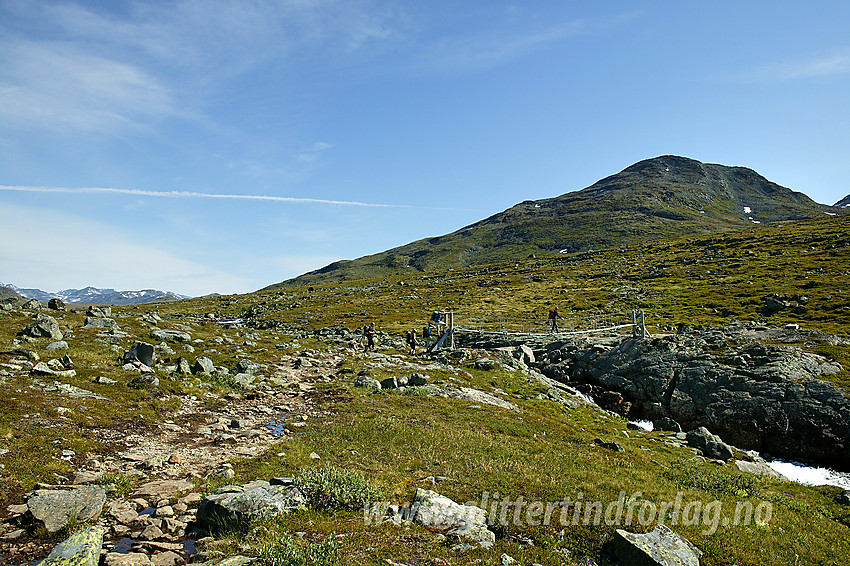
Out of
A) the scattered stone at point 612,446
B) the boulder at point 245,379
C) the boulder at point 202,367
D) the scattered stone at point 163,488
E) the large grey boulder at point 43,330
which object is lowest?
the scattered stone at point 612,446

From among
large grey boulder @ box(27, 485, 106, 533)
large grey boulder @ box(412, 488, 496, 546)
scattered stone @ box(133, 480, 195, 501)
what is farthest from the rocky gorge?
large grey boulder @ box(27, 485, 106, 533)

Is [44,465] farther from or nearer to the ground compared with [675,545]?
farther from the ground

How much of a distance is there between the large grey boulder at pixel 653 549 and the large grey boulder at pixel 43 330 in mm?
30197

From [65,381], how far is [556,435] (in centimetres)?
2095

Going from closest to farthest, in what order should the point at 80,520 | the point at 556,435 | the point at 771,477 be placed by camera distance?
the point at 80,520, the point at 771,477, the point at 556,435

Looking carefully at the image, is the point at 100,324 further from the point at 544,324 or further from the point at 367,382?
the point at 544,324

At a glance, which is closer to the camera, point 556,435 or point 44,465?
point 44,465

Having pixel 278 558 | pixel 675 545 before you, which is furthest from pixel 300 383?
pixel 675 545

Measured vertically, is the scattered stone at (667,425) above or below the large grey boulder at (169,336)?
below

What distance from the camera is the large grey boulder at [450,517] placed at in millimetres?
9305

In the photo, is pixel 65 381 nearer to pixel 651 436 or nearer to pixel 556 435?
pixel 556 435

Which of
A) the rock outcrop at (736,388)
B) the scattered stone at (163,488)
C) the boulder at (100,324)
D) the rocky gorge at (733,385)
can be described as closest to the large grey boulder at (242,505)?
the scattered stone at (163,488)

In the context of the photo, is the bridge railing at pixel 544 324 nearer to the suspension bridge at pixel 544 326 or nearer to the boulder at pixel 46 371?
the suspension bridge at pixel 544 326

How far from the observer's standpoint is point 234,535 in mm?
8484
